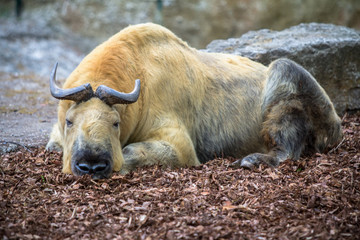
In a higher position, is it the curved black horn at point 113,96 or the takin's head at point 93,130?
the curved black horn at point 113,96

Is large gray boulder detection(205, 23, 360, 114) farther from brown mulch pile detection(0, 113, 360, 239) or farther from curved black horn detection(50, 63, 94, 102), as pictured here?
curved black horn detection(50, 63, 94, 102)

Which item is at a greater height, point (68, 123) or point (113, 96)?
point (113, 96)

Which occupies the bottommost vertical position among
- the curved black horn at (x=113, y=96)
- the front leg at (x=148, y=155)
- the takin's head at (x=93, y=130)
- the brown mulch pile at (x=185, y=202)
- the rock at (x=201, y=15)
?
the brown mulch pile at (x=185, y=202)

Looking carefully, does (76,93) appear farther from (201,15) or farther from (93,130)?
(201,15)

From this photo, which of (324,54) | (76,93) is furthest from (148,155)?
(324,54)

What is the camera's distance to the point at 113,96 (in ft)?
14.5

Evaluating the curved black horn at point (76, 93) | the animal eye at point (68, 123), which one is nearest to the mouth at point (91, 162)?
the animal eye at point (68, 123)

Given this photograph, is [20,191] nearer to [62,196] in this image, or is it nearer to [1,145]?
[62,196]

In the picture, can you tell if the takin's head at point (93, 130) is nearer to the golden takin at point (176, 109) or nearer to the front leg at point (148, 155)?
Answer: the golden takin at point (176, 109)

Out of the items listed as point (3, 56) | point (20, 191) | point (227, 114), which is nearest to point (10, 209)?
point (20, 191)

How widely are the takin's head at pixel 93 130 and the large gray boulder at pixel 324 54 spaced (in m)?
3.49

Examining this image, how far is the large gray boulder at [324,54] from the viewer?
7312 mm

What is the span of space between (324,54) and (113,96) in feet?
14.4

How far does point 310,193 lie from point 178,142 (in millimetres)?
1702
